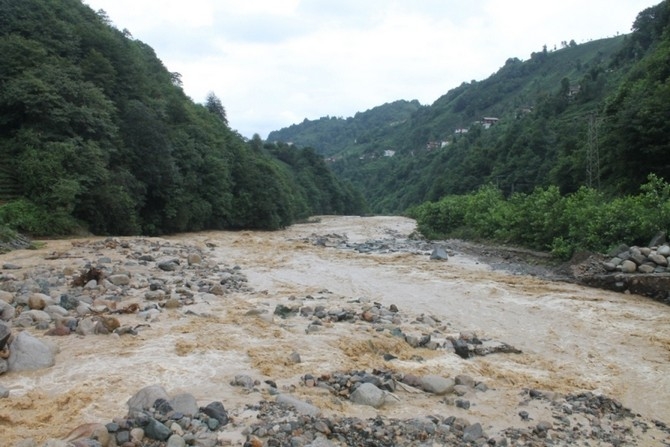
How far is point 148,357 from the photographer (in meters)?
6.86

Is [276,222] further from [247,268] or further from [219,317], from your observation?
[219,317]

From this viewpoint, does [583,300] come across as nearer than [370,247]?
Yes

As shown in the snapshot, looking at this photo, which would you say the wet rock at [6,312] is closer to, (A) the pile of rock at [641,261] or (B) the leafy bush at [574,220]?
(A) the pile of rock at [641,261]

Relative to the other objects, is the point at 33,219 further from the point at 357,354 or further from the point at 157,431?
the point at 157,431

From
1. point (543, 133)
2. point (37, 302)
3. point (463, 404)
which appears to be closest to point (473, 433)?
point (463, 404)

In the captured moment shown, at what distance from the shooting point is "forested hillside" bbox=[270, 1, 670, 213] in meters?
23.8

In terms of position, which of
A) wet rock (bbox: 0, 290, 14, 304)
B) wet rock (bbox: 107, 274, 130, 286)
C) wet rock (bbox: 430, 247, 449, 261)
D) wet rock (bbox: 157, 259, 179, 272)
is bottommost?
wet rock (bbox: 430, 247, 449, 261)

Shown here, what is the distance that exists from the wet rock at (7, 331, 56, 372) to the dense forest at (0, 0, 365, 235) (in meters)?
13.7

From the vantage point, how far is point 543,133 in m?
60.7

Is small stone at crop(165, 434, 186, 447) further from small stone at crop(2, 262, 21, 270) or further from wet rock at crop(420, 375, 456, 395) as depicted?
small stone at crop(2, 262, 21, 270)

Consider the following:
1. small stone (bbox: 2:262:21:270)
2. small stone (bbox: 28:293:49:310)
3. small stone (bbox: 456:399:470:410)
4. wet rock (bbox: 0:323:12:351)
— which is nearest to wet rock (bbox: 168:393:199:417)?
wet rock (bbox: 0:323:12:351)

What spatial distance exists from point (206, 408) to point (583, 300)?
10608 millimetres

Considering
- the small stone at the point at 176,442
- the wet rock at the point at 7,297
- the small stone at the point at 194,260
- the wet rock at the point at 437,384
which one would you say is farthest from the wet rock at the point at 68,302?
the small stone at the point at 194,260

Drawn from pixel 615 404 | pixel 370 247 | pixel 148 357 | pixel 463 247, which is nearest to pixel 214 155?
pixel 370 247
